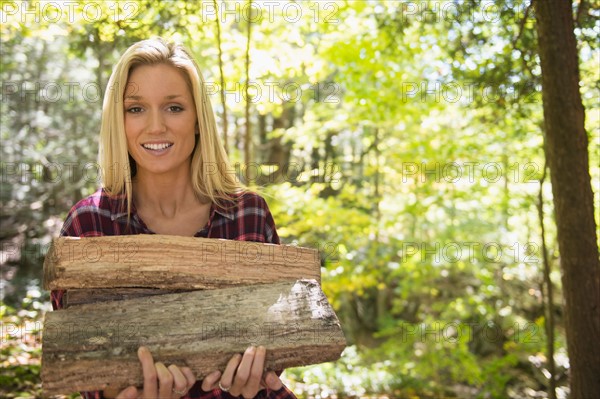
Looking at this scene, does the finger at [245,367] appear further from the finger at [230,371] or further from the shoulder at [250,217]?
the shoulder at [250,217]

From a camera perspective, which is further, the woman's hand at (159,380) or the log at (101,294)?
the log at (101,294)

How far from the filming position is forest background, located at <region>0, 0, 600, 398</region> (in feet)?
16.4

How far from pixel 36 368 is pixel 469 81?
4.55 m

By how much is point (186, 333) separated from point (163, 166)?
788mm

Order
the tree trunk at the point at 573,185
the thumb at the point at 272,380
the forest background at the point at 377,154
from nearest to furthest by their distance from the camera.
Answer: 1. the thumb at the point at 272,380
2. the tree trunk at the point at 573,185
3. the forest background at the point at 377,154

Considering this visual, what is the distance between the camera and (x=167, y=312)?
1.92 meters

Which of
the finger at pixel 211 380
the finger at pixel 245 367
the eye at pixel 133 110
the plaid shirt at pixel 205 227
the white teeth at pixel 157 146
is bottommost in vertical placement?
the finger at pixel 211 380

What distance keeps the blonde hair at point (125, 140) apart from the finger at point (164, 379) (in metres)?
0.77

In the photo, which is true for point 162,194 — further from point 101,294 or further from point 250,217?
point 101,294

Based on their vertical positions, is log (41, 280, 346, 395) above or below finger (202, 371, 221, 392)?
above

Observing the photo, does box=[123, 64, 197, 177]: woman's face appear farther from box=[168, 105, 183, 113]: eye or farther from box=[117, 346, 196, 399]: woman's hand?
box=[117, 346, 196, 399]: woman's hand

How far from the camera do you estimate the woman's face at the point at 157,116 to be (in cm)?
227

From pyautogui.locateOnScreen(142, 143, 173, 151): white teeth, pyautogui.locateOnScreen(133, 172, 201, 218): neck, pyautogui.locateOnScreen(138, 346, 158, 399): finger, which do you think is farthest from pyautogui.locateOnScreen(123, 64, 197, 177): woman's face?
pyautogui.locateOnScreen(138, 346, 158, 399): finger

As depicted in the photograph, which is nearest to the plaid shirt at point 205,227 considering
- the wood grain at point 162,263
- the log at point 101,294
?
the log at point 101,294
